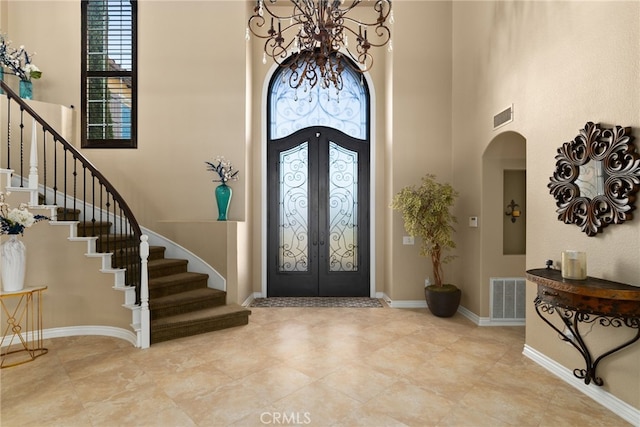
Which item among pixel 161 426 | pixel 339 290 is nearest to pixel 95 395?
pixel 161 426

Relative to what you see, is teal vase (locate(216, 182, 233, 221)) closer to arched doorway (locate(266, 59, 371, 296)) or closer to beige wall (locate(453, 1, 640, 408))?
arched doorway (locate(266, 59, 371, 296))

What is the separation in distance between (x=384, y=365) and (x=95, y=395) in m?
2.48

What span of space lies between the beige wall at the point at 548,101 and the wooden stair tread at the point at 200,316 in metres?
3.22

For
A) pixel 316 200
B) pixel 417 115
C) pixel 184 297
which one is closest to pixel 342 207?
pixel 316 200

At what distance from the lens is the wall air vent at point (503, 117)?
12.1 feet

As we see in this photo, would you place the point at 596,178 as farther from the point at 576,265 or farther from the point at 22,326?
the point at 22,326

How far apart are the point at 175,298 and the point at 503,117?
14.9 feet

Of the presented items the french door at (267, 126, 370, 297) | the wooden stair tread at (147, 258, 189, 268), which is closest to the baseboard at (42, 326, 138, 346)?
the wooden stair tread at (147, 258, 189, 268)

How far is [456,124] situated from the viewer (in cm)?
495

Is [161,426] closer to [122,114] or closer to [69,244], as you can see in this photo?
[69,244]

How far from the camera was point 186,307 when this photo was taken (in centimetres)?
411

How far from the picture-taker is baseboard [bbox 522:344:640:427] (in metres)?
2.33

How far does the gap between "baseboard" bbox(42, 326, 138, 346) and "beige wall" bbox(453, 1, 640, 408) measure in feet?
14.7

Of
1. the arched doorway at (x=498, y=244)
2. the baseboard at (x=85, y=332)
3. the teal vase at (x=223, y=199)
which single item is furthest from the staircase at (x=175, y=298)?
the arched doorway at (x=498, y=244)
